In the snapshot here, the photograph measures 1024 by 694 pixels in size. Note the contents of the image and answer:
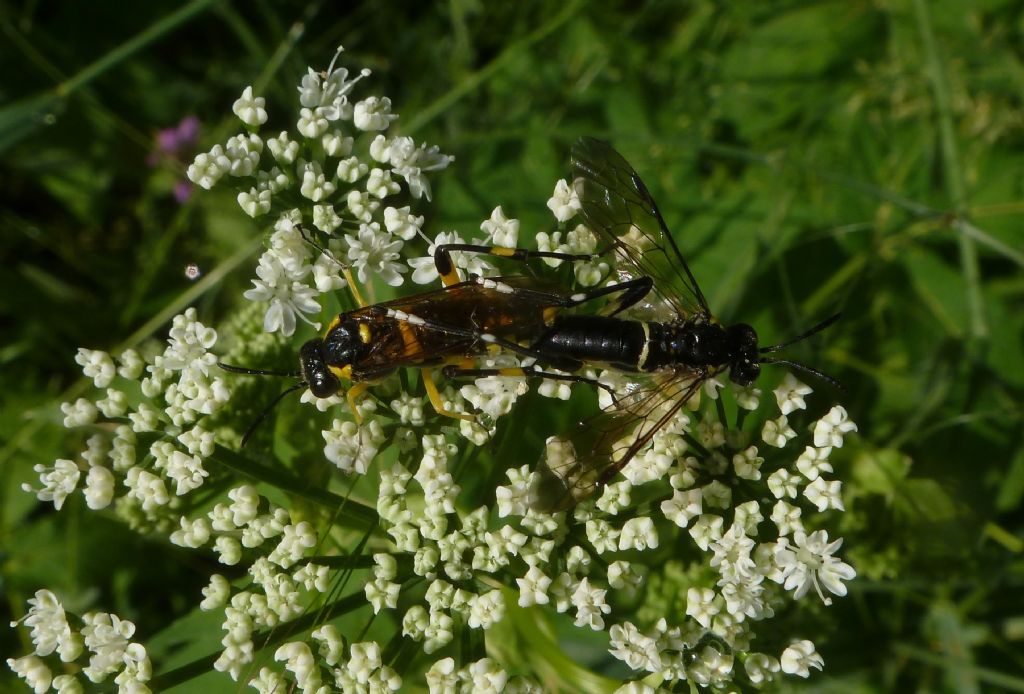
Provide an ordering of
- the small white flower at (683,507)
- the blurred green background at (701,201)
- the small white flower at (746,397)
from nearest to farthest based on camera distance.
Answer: the small white flower at (683,507), the small white flower at (746,397), the blurred green background at (701,201)

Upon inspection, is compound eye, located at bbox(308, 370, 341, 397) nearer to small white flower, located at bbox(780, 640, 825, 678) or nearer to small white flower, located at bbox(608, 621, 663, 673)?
small white flower, located at bbox(608, 621, 663, 673)

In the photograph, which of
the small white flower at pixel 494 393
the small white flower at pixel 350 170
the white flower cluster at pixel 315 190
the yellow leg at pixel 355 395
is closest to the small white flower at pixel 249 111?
the white flower cluster at pixel 315 190

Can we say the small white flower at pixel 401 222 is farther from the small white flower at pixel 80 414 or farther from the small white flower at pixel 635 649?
the small white flower at pixel 635 649

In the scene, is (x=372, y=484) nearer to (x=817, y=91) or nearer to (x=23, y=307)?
(x=23, y=307)

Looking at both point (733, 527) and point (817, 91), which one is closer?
point (733, 527)

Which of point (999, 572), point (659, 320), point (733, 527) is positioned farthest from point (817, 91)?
point (733, 527)

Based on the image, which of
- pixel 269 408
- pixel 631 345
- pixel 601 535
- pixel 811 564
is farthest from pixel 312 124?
pixel 811 564

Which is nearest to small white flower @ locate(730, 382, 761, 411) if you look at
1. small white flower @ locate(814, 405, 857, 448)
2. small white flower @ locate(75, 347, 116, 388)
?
small white flower @ locate(814, 405, 857, 448)
